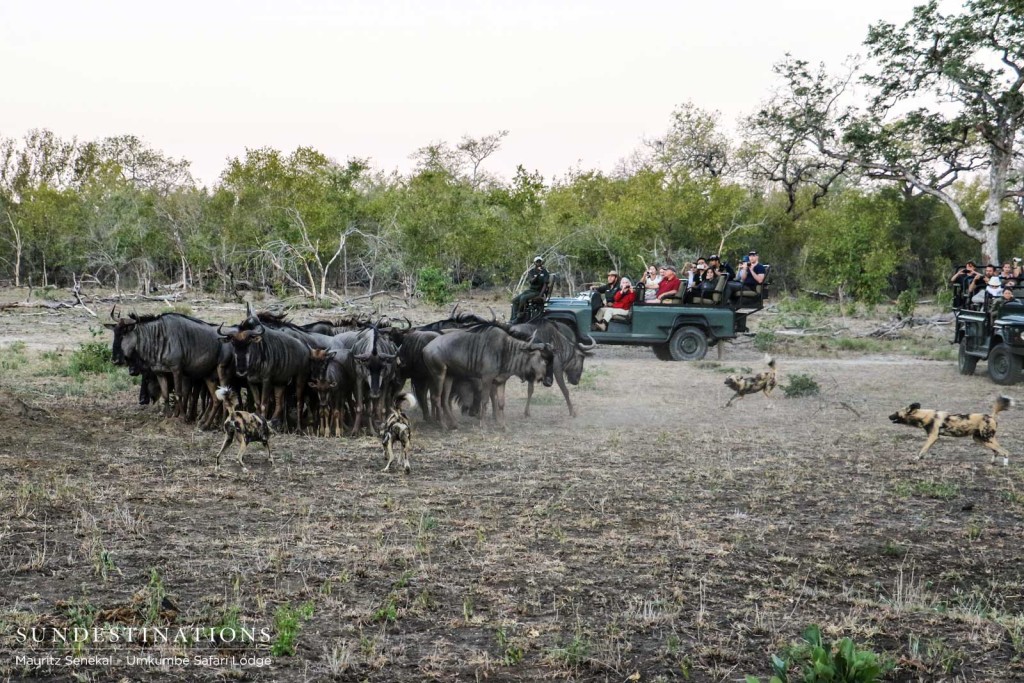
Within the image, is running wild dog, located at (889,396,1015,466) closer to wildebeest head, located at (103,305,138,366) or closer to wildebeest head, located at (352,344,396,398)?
wildebeest head, located at (352,344,396,398)

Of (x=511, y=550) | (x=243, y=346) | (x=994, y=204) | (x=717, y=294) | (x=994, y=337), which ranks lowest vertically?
(x=511, y=550)

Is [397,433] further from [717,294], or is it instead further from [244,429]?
[717,294]

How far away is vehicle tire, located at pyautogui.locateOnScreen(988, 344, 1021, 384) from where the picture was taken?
52.4 ft

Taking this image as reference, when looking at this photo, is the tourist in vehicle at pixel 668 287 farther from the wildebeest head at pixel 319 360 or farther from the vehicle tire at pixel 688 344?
the wildebeest head at pixel 319 360

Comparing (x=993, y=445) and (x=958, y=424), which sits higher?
(x=958, y=424)

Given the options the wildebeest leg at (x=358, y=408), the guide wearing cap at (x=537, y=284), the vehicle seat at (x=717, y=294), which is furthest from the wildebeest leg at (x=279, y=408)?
the vehicle seat at (x=717, y=294)

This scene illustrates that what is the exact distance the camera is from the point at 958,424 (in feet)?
31.8

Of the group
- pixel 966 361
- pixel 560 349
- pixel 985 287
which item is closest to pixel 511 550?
pixel 560 349

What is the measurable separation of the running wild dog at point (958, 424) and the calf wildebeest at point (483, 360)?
4.32 metres

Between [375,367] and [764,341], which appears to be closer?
[375,367]

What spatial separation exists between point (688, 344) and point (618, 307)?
1.71 m

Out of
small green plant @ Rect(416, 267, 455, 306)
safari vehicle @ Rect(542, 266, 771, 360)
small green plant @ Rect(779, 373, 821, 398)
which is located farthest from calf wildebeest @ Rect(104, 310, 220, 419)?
small green plant @ Rect(416, 267, 455, 306)

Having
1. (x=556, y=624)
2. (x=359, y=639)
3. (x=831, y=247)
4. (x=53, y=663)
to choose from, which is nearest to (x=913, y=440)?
(x=556, y=624)

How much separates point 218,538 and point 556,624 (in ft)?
8.85
